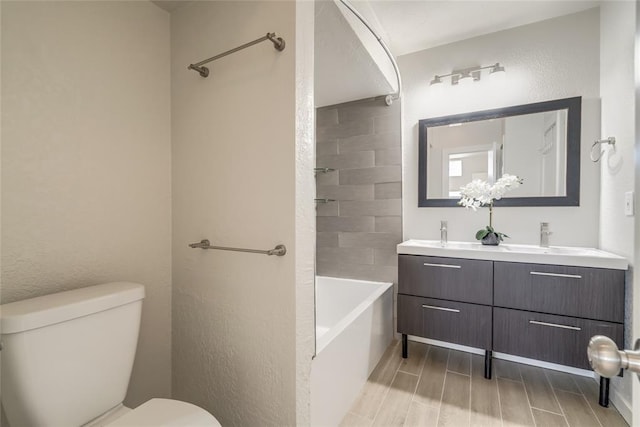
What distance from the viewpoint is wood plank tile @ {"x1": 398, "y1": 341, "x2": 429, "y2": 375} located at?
6.54 ft

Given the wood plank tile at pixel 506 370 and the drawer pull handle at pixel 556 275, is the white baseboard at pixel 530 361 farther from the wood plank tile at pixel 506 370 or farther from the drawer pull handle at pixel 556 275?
the drawer pull handle at pixel 556 275

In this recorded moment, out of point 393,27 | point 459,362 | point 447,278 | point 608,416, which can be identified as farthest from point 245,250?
point 608,416

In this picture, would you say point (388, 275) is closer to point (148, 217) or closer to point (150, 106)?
point (148, 217)

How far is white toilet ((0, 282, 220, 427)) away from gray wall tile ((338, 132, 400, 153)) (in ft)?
6.68

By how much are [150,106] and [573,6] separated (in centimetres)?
282

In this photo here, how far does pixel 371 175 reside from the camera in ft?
8.29

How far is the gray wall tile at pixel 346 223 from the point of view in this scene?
2.54 meters

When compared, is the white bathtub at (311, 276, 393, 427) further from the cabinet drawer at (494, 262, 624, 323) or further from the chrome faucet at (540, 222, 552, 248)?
the chrome faucet at (540, 222, 552, 248)

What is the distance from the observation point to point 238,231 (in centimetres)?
128

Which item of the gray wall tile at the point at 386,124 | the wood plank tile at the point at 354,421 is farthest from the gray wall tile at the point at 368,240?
the wood plank tile at the point at 354,421

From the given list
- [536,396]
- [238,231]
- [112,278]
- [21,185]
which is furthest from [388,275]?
[21,185]

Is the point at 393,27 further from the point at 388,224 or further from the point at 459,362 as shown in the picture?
the point at 459,362

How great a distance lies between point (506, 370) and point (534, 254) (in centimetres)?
91

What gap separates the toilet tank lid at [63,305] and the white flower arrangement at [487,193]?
86.0 inches
